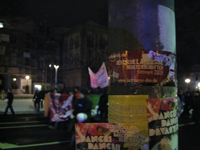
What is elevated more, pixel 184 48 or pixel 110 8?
pixel 184 48

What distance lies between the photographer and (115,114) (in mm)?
3084

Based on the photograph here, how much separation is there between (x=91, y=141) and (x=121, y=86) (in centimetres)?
96

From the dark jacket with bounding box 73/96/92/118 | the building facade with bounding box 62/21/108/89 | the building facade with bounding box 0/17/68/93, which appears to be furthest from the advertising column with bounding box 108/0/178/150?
the building facade with bounding box 62/21/108/89

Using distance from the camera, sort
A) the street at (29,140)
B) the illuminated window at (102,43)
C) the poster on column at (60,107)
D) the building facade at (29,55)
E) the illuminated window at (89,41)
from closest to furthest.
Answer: the street at (29,140)
the poster on column at (60,107)
the building facade at (29,55)
the illuminated window at (89,41)
the illuminated window at (102,43)

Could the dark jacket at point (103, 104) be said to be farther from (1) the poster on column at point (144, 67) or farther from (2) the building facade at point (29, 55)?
(2) the building facade at point (29, 55)

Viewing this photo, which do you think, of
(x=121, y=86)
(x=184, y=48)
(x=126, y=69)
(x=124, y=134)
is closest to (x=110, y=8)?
(x=126, y=69)

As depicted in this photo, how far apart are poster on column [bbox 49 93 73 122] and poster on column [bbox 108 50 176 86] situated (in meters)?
7.96

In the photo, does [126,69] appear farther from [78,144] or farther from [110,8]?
[78,144]

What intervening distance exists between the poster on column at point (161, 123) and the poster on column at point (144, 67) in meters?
0.33

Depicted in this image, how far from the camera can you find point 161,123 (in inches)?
120

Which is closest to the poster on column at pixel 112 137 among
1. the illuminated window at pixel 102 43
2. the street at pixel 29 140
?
the street at pixel 29 140

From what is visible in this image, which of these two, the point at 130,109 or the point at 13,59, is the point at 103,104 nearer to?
the point at 130,109

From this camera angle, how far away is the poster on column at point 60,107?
10.5m

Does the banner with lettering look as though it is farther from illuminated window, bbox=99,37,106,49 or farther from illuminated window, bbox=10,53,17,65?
illuminated window, bbox=99,37,106,49
